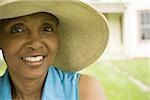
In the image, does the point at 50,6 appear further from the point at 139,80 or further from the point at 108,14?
the point at 139,80

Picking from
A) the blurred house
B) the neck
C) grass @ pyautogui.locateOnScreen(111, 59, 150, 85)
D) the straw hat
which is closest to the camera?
the straw hat

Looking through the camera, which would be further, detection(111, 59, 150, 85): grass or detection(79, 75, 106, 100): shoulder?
detection(111, 59, 150, 85): grass

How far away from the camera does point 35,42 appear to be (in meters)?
1.01

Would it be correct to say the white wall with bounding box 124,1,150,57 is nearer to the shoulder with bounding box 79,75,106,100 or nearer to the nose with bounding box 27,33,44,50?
the shoulder with bounding box 79,75,106,100

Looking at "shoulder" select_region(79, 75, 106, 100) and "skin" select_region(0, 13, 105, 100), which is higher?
"skin" select_region(0, 13, 105, 100)

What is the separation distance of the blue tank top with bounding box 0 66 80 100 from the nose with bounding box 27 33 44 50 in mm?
148

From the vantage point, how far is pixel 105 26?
113cm

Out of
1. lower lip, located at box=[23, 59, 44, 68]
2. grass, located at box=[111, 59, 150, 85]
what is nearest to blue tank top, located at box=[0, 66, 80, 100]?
lower lip, located at box=[23, 59, 44, 68]

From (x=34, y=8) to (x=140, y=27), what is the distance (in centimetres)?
82

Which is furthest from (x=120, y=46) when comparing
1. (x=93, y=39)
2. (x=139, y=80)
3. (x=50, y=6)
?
(x=50, y=6)

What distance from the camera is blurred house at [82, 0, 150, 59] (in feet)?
4.97

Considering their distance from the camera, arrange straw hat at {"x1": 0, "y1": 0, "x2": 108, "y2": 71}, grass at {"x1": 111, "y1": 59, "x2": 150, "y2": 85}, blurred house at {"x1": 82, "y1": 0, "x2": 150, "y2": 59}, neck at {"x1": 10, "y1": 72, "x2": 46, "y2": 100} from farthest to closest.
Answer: grass at {"x1": 111, "y1": 59, "x2": 150, "y2": 85} → blurred house at {"x1": 82, "y1": 0, "x2": 150, "y2": 59} → neck at {"x1": 10, "y1": 72, "x2": 46, "y2": 100} → straw hat at {"x1": 0, "y1": 0, "x2": 108, "y2": 71}

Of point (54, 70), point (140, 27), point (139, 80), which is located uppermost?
point (140, 27)

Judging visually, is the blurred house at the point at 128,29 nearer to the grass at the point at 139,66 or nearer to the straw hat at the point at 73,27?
the grass at the point at 139,66
